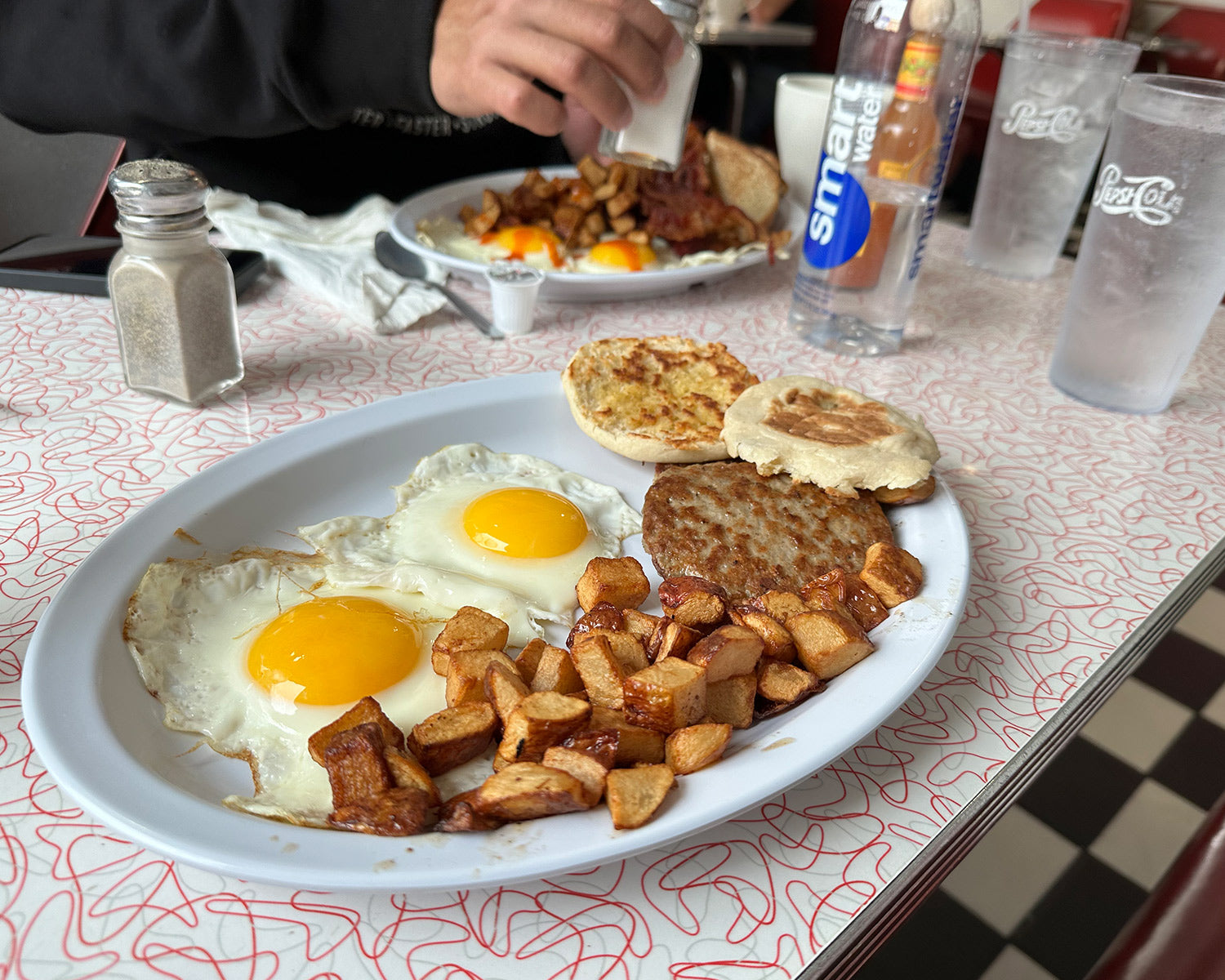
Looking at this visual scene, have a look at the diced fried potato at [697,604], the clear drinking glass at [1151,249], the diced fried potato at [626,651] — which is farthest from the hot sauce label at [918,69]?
the diced fried potato at [626,651]

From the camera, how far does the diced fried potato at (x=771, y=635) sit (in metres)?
0.93

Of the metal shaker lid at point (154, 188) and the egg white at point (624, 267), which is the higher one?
the metal shaker lid at point (154, 188)

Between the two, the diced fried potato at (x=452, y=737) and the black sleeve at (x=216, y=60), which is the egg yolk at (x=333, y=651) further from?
the black sleeve at (x=216, y=60)

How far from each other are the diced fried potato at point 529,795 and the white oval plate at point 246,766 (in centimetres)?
1

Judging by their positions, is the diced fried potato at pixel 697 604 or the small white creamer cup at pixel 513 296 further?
the small white creamer cup at pixel 513 296

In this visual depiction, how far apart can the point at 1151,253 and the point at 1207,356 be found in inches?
26.8

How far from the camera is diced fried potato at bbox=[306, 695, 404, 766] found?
814 mm

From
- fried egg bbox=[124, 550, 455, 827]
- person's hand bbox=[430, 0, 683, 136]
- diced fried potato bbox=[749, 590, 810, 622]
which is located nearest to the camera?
fried egg bbox=[124, 550, 455, 827]

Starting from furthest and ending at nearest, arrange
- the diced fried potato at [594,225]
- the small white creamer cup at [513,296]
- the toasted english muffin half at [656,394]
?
the diced fried potato at [594,225] → the small white creamer cup at [513,296] → the toasted english muffin half at [656,394]

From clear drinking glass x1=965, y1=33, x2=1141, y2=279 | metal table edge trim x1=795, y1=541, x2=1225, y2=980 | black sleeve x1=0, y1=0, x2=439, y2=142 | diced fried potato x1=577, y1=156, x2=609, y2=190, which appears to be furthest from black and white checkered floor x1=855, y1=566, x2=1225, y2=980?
black sleeve x1=0, y1=0, x2=439, y2=142

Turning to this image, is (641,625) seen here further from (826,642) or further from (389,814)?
(389,814)

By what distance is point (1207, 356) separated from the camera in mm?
2000

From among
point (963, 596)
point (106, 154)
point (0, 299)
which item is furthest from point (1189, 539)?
point (106, 154)

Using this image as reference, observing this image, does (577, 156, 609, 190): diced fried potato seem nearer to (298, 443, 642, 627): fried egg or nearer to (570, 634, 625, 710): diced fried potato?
(298, 443, 642, 627): fried egg
